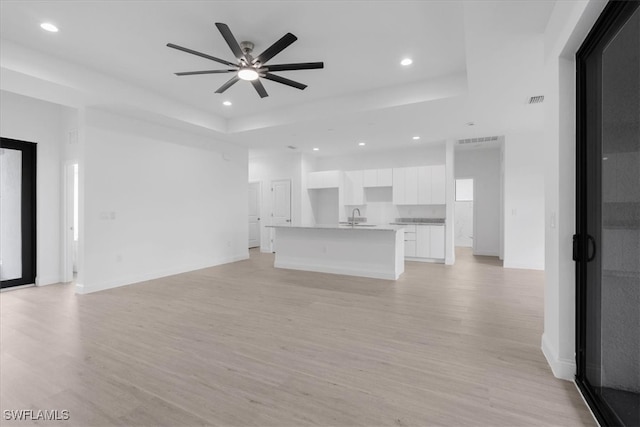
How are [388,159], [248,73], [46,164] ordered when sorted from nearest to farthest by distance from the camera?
[248,73] < [46,164] < [388,159]

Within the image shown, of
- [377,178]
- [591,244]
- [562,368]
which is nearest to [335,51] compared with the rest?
[591,244]

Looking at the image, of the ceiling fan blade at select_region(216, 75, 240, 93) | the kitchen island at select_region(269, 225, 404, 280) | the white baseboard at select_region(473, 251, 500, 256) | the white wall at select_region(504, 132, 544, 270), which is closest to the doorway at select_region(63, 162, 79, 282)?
the ceiling fan blade at select_region(216, 75, 240, 93)

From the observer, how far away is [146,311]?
3.59 meters

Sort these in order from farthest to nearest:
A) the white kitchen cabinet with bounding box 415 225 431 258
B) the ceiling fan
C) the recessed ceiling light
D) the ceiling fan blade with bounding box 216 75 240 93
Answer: the white kitchen cabinet with bounding box 415 225 431 258
the ceiling fan blade with bounding box 216 75 240 93
the recessed ceiling light
the ceiling fan

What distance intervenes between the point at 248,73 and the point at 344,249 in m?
3.46

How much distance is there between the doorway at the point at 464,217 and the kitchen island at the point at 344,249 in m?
5.19

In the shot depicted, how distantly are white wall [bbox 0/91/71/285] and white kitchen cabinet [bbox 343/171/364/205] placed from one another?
20.1 feet

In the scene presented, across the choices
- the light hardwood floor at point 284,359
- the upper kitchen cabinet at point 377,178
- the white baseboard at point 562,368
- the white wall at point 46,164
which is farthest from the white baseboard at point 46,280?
the white baseboard at point 562,368

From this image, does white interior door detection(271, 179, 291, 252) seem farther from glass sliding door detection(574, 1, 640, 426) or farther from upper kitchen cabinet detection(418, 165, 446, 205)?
glass sliding door detection(574, 1, 640, 426)

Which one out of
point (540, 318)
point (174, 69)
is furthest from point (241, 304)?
point (540, 318)

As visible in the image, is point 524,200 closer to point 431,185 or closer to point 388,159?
point 431,185

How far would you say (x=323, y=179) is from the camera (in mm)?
8500

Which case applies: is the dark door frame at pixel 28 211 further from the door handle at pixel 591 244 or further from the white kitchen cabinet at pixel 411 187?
the white kitchen cabinet at pixel 411 187

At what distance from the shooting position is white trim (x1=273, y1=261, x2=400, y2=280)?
523 cm
